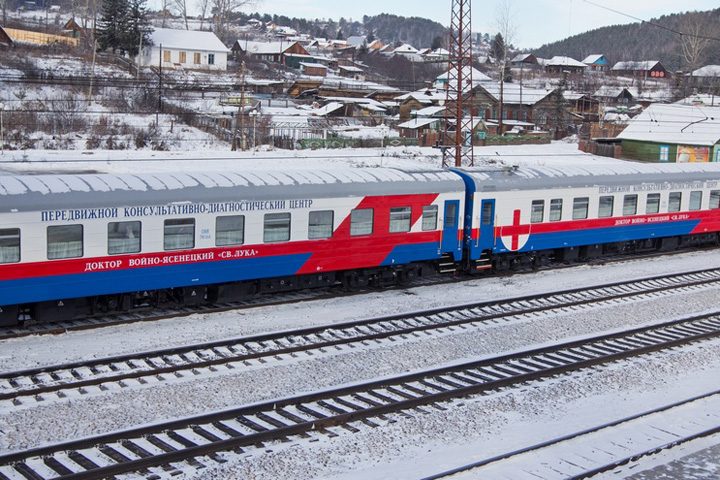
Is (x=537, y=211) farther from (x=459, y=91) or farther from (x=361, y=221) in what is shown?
(x=459, y=91)

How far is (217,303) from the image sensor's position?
1867cm

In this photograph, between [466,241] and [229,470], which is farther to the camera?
[466,241]

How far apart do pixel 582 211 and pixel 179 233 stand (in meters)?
12.8

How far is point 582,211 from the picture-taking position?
2419 cm

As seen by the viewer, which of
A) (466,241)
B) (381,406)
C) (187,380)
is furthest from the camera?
(466,241)

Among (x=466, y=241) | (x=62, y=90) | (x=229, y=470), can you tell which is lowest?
(x=229, y=470)

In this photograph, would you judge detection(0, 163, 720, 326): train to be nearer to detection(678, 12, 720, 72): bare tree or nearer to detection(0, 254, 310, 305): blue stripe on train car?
detection(0, 254, 310, 305): blue stripe on train car

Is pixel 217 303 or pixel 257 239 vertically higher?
pixel 257 239

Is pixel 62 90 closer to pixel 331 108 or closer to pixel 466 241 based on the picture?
pixel 331 108

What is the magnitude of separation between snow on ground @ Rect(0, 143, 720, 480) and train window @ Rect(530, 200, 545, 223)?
2.05 metres

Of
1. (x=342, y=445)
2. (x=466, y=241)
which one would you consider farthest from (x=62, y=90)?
(x=342, y=445)

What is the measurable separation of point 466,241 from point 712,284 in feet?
24.1

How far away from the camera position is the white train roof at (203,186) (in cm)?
1537

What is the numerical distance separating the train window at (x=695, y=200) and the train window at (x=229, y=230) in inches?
665
